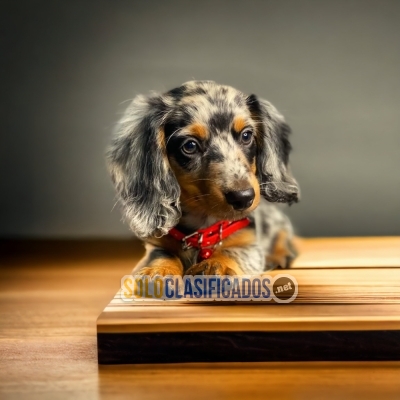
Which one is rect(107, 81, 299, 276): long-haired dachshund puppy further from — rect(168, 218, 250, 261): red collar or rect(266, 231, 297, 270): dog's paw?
rect(266, 231, 297, 270): dog's paw

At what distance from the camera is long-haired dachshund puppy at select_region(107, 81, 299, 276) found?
1.75 m

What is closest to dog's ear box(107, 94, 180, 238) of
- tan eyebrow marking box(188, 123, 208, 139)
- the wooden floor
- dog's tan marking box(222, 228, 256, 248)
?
tan eyebrow marking box(188, 123, 208, 139)

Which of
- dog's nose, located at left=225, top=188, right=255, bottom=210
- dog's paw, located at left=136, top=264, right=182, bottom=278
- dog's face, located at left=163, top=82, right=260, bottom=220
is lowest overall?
dog's paw, located at left=136, top=264, right=182, bottom=278

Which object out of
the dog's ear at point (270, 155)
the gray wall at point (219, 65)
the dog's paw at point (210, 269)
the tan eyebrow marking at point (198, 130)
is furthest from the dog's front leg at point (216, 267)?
the gray wall at point (219, 65)

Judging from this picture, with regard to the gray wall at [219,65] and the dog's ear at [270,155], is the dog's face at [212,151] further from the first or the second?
the gray wall at [219,65]

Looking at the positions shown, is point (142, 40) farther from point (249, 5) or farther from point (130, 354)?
point (130, 354)

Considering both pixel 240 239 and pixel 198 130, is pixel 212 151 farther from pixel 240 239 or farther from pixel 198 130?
pixel 240 239

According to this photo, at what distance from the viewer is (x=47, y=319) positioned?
2.06m

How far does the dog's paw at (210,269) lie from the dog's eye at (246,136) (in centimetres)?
35

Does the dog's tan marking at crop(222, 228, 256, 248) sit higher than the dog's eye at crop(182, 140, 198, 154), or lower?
lower

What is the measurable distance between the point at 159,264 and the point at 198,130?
40cm

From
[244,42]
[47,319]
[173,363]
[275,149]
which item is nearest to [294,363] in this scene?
[173,363]

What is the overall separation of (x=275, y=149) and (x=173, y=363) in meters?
0.71

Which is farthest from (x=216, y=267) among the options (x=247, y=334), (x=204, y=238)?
(x=247, y=334)
